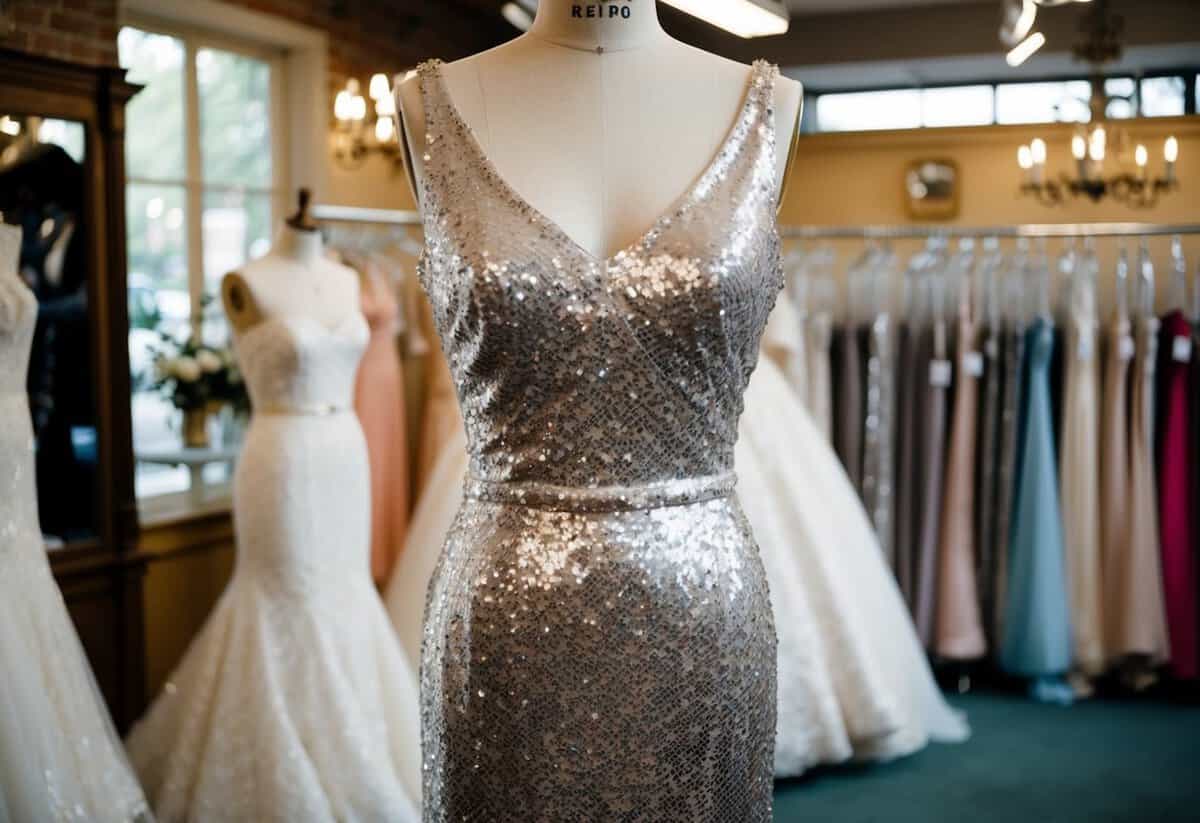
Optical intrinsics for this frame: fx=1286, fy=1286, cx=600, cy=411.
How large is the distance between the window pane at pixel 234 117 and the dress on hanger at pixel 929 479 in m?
2.67

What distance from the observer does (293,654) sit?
10.9ft

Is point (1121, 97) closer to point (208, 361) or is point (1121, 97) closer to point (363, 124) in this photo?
point (363, 124)

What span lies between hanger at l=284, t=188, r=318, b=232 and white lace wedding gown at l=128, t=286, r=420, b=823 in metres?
0.28

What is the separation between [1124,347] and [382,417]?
2686 mm

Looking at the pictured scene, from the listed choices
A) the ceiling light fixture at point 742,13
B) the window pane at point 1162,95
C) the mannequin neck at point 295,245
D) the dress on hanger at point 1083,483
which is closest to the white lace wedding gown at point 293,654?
the mannequin neck at point 295,245

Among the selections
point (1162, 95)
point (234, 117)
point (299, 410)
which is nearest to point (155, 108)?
point (234, 117)

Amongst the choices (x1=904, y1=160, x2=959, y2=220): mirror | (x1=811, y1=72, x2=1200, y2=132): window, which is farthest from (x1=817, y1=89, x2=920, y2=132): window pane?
(x1=904, y1=160, x2=959, y2=220): mirror

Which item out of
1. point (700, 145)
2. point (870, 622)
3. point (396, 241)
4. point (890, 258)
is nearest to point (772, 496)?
point (870, 622)

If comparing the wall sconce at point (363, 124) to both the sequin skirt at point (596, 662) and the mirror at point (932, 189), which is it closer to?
the mirror at point (932, 189)

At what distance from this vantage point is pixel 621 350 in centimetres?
140

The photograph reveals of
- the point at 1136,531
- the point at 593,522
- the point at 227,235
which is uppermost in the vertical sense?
the point at 227,235

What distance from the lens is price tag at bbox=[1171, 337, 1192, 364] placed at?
4594 millimetres

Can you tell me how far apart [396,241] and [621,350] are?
3.71 metres

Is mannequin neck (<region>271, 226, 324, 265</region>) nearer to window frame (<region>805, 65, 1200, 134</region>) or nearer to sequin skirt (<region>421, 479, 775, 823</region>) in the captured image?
sequin skirt (<region>421, 479, 775, 823</region>)
